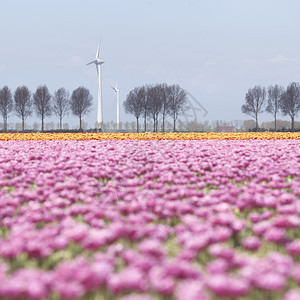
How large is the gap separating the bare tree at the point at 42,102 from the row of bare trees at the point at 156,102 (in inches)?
665

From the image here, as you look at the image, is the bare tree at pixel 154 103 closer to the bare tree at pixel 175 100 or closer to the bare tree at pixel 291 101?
the bare tree at pixel 175 100

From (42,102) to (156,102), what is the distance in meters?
24.4

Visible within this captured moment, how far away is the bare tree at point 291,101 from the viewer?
83.1m

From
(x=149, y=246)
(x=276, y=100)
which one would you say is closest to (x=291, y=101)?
(x=276, y=100)

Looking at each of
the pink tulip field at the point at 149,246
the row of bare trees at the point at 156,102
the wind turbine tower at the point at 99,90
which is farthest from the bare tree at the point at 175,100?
the pink tulip field at the point at 149,246

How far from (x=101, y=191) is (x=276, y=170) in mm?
4094

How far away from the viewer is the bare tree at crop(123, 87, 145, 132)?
286ft

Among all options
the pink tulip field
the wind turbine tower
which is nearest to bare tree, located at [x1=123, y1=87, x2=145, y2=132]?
the wind turbine tower

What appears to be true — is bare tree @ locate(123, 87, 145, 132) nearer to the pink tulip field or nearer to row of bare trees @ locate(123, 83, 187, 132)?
row of bare trees @ locate(123, 83, 187, 132)

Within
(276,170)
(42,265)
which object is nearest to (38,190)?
(42,265)

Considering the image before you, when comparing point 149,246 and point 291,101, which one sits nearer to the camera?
point 149,246

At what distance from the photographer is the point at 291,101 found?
8344 cm

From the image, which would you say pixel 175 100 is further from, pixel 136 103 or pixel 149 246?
pixel 149 246

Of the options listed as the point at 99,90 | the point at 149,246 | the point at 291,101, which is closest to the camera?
the point at 149,246
